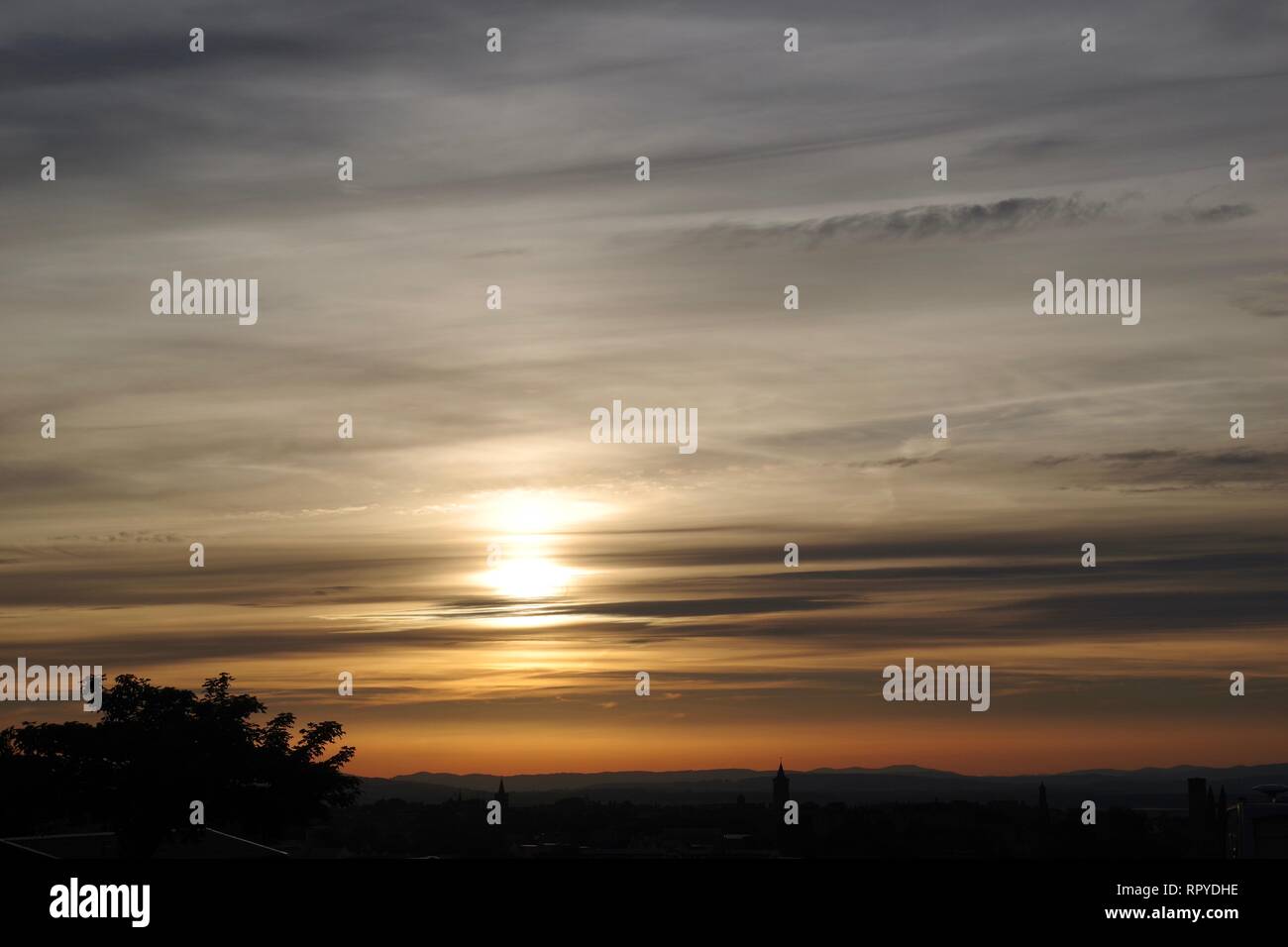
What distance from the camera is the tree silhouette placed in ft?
273

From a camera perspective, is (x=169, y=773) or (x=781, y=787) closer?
(x=169, y=773)

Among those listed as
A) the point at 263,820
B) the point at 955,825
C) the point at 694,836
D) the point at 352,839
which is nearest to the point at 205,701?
the point at 263,820

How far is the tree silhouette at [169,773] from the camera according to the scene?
8319cm

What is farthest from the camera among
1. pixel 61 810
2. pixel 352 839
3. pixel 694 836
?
pixel 694 836

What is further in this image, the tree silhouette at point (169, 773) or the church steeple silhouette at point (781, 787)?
the church steeple silhouette at point (781, 787)

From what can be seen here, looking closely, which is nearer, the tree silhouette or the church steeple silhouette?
the tree silhouette

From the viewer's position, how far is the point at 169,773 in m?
82.8

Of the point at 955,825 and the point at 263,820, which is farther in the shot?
the point at 955,825
